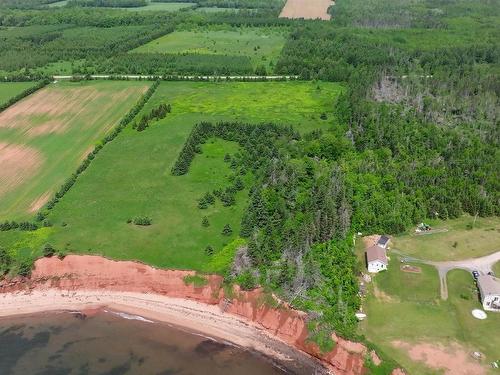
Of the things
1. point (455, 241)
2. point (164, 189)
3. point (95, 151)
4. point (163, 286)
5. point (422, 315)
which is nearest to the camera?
point (422, 315)

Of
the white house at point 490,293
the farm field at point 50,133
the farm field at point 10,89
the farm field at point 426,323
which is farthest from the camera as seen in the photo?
the farm field at point 10,89

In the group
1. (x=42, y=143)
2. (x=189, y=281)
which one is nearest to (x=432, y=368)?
(x=189, y=281)

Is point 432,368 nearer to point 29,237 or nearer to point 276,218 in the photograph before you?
point 276,218

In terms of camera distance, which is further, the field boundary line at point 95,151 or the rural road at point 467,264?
the field boundary line at point 95,151

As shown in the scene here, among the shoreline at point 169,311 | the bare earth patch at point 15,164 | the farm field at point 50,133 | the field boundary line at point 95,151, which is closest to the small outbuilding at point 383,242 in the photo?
the shoreline at point 169,311

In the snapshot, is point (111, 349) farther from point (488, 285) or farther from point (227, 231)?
point (488, 285)

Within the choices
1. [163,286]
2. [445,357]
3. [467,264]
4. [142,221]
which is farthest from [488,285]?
[142,221]

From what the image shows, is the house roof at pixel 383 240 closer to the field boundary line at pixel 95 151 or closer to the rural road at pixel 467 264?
the rural road at pixel 467 264
